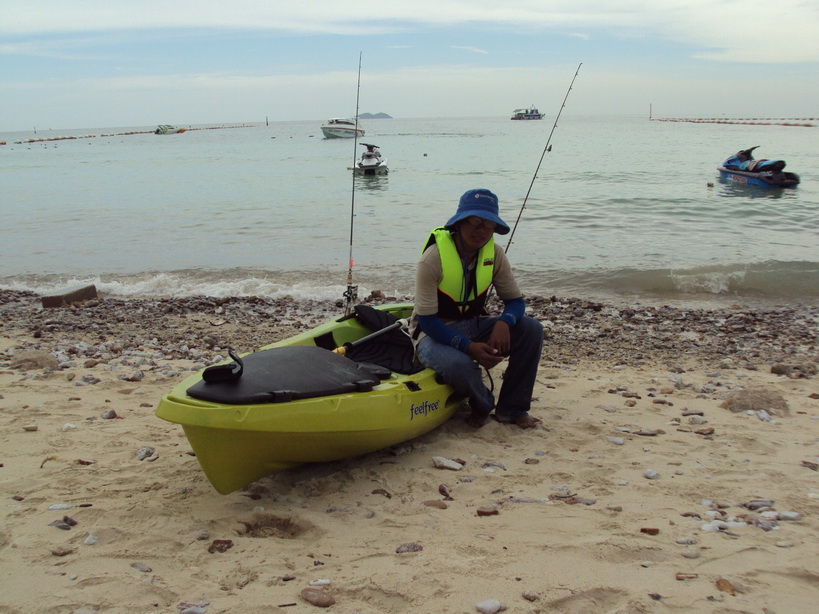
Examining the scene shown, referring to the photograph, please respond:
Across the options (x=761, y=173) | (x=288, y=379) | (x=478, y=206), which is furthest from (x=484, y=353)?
(x=761, y=173)

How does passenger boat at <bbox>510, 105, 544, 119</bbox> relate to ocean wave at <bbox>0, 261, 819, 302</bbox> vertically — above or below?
above

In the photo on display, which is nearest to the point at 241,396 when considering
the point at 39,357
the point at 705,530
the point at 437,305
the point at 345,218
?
the point at 437,305

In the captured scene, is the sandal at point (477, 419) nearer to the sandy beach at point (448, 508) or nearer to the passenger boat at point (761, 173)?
the sandy beach at point (448, 508)

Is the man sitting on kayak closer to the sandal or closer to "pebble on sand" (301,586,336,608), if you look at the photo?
the sandal

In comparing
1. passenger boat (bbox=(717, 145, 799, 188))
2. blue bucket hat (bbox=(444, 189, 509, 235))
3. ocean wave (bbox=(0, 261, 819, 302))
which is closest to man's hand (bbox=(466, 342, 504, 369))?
blue bucket hat (bbox=(444, 189, 509, 235))

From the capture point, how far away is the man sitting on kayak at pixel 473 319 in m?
4.69

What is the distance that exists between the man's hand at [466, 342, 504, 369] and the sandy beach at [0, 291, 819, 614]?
1.80 feet

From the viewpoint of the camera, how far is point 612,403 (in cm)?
540

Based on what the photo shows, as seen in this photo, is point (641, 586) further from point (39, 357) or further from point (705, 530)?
point (39, 357)

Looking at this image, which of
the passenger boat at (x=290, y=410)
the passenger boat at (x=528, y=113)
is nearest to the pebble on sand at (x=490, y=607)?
the passenger boat at (x=290, y=410)

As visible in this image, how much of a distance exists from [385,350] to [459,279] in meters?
0.91

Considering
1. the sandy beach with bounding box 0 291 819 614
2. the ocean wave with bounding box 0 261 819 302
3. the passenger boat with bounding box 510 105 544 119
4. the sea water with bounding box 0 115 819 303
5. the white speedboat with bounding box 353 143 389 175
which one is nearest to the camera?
the sandy beach with bounding box 0 291 819 614

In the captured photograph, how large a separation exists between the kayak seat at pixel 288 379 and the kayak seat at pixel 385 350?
806mm

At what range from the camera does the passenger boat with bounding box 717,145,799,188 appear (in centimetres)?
2467
